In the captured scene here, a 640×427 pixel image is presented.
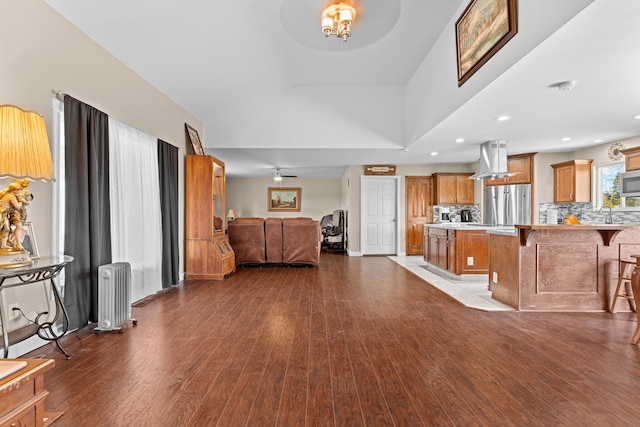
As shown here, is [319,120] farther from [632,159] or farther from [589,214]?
[589,214]

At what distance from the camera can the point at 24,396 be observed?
1119 millimetres

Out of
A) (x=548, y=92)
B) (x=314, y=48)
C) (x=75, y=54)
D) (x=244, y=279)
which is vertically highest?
(x=314, y=48)

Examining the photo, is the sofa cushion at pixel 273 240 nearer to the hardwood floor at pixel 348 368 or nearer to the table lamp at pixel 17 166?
the hardwood floor at pixel 348 368

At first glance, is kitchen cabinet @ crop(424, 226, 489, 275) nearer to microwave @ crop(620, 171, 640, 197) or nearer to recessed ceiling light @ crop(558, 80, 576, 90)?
microwave @ crop(620, 171, 640, 197)

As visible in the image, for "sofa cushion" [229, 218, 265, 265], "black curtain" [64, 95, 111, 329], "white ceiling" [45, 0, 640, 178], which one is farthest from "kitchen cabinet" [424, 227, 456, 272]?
"black curtain" [64, 95, 111, 329]

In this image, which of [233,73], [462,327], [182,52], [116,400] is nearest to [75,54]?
[182,52]

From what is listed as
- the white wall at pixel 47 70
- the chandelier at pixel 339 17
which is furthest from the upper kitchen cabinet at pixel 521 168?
the white wall at pixel 47 70

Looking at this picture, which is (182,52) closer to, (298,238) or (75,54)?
(75,54)

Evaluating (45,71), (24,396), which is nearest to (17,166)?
(45,71)

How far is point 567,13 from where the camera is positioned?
2.18 m

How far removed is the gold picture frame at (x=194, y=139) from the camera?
570 cm

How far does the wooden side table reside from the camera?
3.39 ft

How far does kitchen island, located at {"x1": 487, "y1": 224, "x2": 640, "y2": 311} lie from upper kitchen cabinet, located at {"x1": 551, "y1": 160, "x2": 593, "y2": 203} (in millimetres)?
2656

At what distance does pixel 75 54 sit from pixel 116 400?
303 cm
